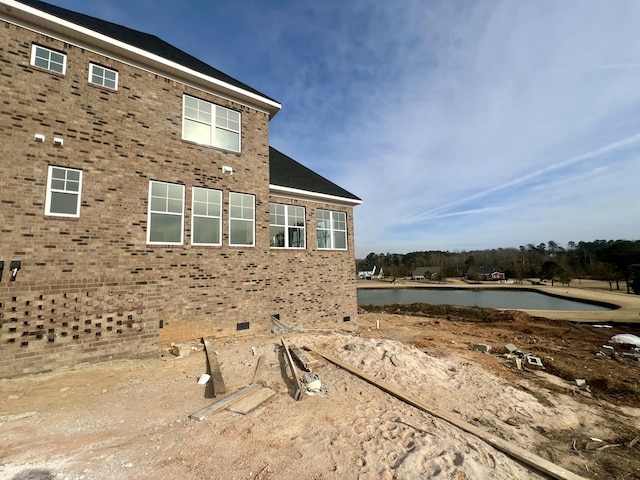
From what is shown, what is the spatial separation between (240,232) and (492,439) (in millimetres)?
8462

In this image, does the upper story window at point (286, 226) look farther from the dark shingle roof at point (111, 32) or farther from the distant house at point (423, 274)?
the distant house at point (423, 274)

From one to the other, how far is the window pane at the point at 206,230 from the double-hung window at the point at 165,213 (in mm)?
445

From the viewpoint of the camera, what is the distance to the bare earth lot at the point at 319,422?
10.5 ft

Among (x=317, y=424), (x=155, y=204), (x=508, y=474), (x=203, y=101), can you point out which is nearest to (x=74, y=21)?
(x=203, y=101)

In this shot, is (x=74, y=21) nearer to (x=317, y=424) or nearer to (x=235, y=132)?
(x=235, y=132)

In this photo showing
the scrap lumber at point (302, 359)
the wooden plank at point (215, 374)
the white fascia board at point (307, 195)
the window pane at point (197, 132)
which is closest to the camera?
the wooden plank at point (215, 374)

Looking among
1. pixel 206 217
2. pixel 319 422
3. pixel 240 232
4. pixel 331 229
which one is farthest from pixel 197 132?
pixel 319 422

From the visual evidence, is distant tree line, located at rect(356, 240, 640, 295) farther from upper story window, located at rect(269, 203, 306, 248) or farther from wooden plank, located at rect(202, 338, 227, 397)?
wooden plank, located at rect(202, 338, 227, 397)

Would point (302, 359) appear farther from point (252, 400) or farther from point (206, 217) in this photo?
point (206, 217)

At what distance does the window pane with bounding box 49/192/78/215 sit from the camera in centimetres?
689

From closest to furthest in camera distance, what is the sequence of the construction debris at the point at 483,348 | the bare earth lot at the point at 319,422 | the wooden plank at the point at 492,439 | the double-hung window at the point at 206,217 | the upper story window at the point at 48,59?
1. the bare earth lot at the point at 319,422
2. the wooden plank at the point at 492,439
3. the upper story window at the point at 48,59
4. the double-hung window at the point at 206,217
5. the construction debris at the point at 483,348

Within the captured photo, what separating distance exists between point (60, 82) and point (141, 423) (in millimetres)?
8326

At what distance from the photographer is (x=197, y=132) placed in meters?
9.34

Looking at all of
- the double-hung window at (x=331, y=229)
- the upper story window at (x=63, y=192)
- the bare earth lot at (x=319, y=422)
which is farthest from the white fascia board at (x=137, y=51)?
the bare earth lot at (x=319, y=422)
